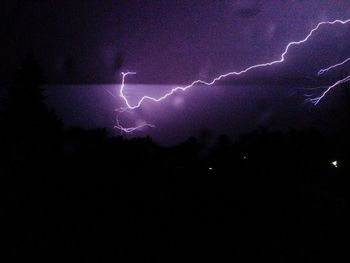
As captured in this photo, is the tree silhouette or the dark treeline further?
the tree silhouette

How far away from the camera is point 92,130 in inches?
798

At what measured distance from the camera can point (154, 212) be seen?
235 inches

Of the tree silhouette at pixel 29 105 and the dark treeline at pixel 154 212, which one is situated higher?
the tree silhouette at pixel 29 105

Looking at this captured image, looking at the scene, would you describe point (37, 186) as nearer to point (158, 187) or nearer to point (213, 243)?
point (158, 187)

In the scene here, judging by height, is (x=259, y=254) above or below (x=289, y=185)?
below

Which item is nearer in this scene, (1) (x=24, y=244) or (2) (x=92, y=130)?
(1) (x=24, y=244)

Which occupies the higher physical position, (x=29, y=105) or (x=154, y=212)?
(x=29, y=105)

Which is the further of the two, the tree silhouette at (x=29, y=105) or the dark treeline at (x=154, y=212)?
the tree silhouette at (x=29, y=105)

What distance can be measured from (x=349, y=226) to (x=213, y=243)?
2.32 m

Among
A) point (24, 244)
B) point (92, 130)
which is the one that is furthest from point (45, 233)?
point (92, 130)

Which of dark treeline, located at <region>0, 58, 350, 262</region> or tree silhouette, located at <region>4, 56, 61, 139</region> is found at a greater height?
tree silhouette, located at <region>4, 56, 61, 139</region>

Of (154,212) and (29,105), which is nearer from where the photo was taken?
(154,212)

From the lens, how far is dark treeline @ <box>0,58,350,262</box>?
4457 mm

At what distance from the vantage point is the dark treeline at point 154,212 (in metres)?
4.46
